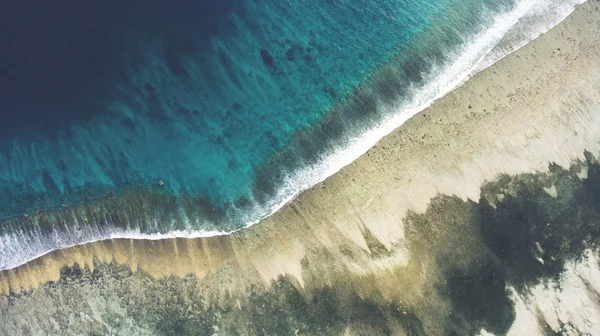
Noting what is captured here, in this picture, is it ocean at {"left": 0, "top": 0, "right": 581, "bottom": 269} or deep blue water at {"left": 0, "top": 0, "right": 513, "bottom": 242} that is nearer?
ocean at {"left": 0, "top": 0, "right": 581, "bottom": 269}

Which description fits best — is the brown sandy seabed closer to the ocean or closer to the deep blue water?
the ocean

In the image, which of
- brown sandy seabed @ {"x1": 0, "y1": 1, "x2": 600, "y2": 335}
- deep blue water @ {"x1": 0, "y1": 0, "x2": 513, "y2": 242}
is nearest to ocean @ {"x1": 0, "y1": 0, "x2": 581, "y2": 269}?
deep blue water @ {"x1": 0, "y1": 0, "x2": 513, "y2": 242}

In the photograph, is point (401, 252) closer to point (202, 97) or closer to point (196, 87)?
point (202, 97)

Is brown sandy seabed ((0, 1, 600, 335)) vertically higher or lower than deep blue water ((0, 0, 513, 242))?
lower

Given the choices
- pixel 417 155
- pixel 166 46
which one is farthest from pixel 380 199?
pixel 166 46

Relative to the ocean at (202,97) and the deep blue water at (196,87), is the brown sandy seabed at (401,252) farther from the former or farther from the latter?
the deep blue water at (196,87)

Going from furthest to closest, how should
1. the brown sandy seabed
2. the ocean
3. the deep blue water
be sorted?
1. the deep blue water
2. the ocean
3. the brown sandy seabed
